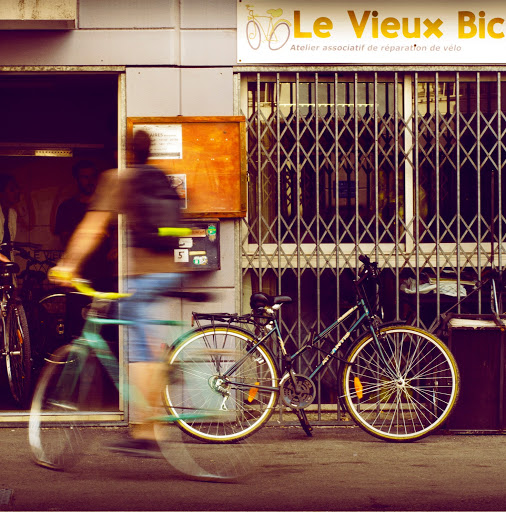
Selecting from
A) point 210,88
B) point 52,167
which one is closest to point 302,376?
point 210,88

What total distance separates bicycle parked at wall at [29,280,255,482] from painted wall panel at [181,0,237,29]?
9.07 feet

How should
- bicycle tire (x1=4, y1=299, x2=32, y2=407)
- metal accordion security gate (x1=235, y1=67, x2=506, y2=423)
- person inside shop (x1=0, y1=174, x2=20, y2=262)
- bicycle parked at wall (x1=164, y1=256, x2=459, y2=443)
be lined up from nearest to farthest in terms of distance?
bicycle parked at wall (x1=164, y1=256, x2=459, y2=443) → metal accordion security gate (x1=235, y1=67, x2=506, y2=423) → bicycle tire (x1=4, y1=299, x2=32, y2=407) → person inside shop (x1=0, y1=174, x2=20, y2=262)


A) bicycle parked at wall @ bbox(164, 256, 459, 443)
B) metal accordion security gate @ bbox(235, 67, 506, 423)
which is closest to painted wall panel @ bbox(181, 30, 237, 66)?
metal accordion security gate @ bbox(235, 67, 506, 423)

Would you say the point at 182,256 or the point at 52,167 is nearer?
the point at 182,256

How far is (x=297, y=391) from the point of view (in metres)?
5.82

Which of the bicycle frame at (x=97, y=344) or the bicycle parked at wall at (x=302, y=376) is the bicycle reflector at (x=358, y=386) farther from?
the bicycle frame at (x=97, y=344)

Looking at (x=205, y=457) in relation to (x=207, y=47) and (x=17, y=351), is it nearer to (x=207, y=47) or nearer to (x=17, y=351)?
(x=17, y=351)

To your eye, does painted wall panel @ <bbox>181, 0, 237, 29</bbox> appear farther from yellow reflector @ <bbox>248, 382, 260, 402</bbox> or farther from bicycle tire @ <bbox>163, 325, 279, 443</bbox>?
yellow reflector @ <bbox>248, 382, 260, 402</bbox>

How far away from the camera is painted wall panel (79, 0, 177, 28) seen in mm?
6648

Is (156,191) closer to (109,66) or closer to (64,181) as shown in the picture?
(109,66)

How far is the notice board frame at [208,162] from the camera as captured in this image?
6672 mm

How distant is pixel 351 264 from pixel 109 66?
2.51 metres

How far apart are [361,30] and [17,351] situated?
386cm

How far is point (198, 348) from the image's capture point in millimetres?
5219
